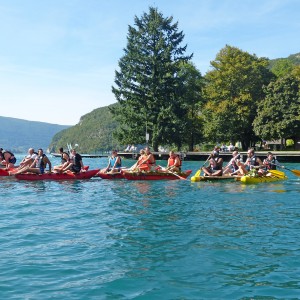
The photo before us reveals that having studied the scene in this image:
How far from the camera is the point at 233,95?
65.3 metres

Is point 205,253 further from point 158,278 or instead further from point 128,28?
point 128,28

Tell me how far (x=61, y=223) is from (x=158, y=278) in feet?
17.3

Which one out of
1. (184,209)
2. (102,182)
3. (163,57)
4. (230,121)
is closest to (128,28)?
(163,57)

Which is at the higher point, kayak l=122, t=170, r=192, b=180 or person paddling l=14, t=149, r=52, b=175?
person paddling l=14, t=149, r=52, b=175

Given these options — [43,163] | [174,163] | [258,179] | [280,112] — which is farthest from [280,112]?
[43,163]

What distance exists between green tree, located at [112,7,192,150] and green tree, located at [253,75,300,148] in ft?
37.0

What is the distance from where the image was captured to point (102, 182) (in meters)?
24.5

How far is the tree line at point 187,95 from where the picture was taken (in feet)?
192

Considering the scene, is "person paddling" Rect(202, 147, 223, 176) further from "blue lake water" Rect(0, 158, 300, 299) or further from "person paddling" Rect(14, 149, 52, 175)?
"person paddling" Rect(14, 149, 52, 175)

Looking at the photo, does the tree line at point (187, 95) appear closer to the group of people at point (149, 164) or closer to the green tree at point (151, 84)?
the green tree at point (151, 84)

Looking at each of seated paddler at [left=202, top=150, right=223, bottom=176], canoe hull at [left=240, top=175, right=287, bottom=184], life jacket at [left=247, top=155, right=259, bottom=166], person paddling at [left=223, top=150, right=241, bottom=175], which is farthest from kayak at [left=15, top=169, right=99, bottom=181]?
life jacket at [left=247, top=155, right=259, bottom=166]

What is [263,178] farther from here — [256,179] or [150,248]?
[150,248]

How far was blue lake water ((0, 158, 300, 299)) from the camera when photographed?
6.98m

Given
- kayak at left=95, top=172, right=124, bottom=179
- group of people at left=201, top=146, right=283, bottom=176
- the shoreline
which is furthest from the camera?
the shoreline
